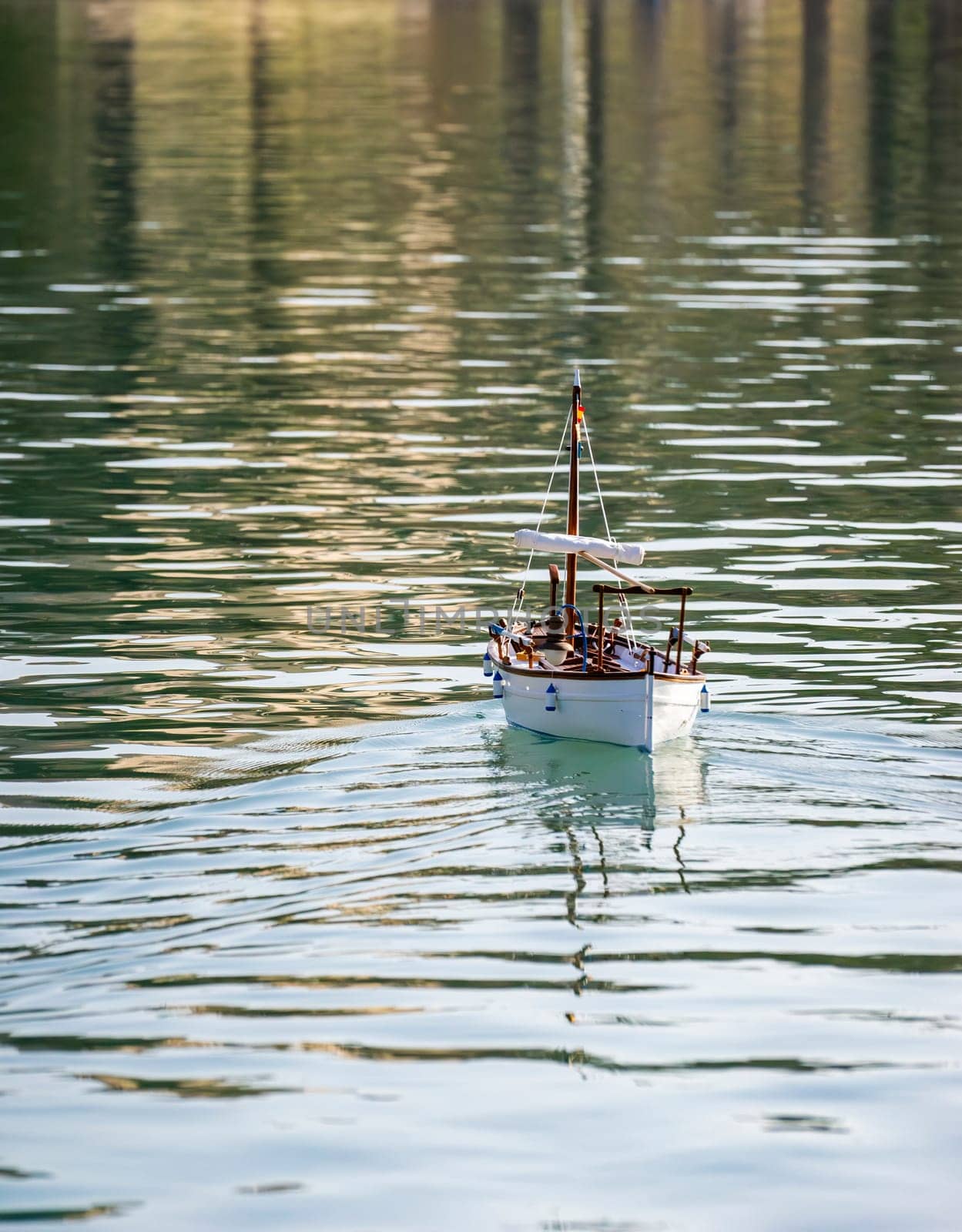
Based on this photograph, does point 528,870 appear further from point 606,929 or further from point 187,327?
point 187,327

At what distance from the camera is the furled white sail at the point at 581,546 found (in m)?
25.6

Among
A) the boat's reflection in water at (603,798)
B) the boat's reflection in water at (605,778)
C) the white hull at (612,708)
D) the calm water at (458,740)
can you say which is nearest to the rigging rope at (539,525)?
the calm water at (458,740)

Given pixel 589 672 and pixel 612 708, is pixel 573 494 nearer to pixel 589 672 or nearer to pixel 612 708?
pixel 589 672

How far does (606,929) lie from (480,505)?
19824 millimetres

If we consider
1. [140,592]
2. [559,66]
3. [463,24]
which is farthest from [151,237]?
[463,24]

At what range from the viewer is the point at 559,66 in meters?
140

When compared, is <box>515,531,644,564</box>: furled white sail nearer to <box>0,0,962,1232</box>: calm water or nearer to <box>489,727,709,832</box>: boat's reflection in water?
<box>0,0,962,1232</box>: calm water

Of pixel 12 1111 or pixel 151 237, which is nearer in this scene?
pixel 12 1111

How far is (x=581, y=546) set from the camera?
2578 centimetres

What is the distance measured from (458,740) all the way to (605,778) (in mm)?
2417

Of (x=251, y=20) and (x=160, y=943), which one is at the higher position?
(x=251, y=20)

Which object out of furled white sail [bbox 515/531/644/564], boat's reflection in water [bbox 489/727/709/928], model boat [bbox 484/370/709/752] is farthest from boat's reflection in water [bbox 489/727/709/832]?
furled white sail [bbox 515/531/644/564]

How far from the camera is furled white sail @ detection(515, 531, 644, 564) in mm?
25594

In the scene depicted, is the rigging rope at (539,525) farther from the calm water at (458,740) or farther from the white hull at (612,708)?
the white hull at (612,708)
